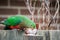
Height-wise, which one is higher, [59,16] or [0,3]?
[0,3]

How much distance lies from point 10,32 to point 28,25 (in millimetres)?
260

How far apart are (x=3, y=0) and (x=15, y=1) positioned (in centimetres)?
14

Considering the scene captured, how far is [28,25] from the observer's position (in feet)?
5.18

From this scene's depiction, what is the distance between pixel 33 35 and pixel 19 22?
0.30 m

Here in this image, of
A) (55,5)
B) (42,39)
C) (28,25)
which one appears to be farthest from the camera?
(55,5)

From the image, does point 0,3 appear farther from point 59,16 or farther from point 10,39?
point 10,39

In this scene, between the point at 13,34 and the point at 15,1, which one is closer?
the point at 13,34

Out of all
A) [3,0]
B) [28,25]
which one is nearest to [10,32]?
[28,25]

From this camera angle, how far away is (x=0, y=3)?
2766mm

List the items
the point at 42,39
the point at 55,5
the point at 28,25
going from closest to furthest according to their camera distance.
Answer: the point at 42,39, the point at 28,25, the point at 55,5

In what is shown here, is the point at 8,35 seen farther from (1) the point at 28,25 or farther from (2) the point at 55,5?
(2) the point at 55,5

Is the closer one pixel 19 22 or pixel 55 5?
pixel 19 22

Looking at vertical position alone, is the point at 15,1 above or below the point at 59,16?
above

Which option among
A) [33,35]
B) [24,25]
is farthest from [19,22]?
[33,35]
